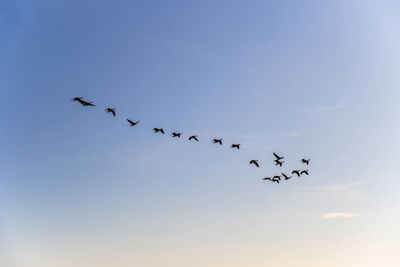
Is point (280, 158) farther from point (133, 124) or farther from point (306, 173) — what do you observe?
point (133, 124)

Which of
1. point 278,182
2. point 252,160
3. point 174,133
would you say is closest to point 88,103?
point 174,133

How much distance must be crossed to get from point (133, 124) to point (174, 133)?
357 inches

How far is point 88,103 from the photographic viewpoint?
69.8 meters

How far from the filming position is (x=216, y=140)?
8650 cm

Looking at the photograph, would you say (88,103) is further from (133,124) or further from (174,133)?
(174,133)

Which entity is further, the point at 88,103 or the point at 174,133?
the point at 174,133

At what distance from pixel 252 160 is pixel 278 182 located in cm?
832

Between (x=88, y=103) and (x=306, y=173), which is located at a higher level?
(x=306, y=173)

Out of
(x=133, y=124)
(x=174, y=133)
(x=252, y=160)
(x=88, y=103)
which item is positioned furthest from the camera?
(x=252, y=160)

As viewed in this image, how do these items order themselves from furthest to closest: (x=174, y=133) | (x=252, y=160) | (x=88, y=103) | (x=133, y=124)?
1. (x=252, y=160)
2. (x=174, y=133)
3. (x=133, y=124)
4. (x=88, y=103)

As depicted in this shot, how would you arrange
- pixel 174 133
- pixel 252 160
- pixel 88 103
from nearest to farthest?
1. pixel 88 103
2. pixel 174 133
3. pixel 252 160

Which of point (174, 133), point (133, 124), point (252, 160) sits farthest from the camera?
point (252, 160)

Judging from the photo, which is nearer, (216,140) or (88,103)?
(88,103)

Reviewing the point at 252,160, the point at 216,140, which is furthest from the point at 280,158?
the point at 216,140
